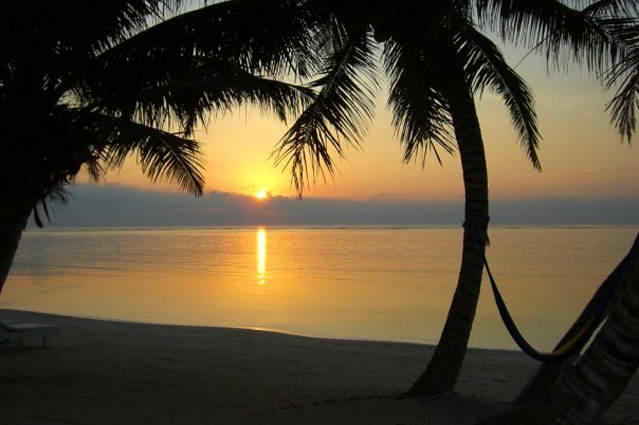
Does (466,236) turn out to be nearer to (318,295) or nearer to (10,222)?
(10,222)

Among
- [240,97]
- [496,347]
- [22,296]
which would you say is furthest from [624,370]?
[22,296]

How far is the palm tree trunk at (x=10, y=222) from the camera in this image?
6469 millimetres

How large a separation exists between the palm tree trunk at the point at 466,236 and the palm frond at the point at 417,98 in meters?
0.25

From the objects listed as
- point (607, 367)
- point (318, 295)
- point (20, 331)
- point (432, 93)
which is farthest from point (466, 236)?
point (318, 295)

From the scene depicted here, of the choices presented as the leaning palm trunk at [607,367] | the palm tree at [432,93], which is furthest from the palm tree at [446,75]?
the leaning palm trunk at [607,367]

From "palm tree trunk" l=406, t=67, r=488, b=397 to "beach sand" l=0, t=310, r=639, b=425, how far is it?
0.25 metres

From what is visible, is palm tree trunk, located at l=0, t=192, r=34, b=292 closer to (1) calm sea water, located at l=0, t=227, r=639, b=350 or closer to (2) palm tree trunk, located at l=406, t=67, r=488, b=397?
(2) palm tree trunk, located at l=406, t=67, r=488, b=397

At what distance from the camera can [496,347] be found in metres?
11.9

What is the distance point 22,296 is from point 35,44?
15.2 meters

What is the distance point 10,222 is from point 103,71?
6.26 feet

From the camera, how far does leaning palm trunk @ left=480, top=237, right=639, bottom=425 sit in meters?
2.86

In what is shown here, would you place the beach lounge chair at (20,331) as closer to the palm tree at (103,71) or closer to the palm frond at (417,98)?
the palm tree at (103,71)

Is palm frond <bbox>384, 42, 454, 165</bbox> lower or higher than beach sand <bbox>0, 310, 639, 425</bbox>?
higher

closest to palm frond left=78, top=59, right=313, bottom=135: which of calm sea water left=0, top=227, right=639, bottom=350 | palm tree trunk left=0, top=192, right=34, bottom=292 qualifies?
palm tree trunk left=0, top=192, right=34, bottom=292
